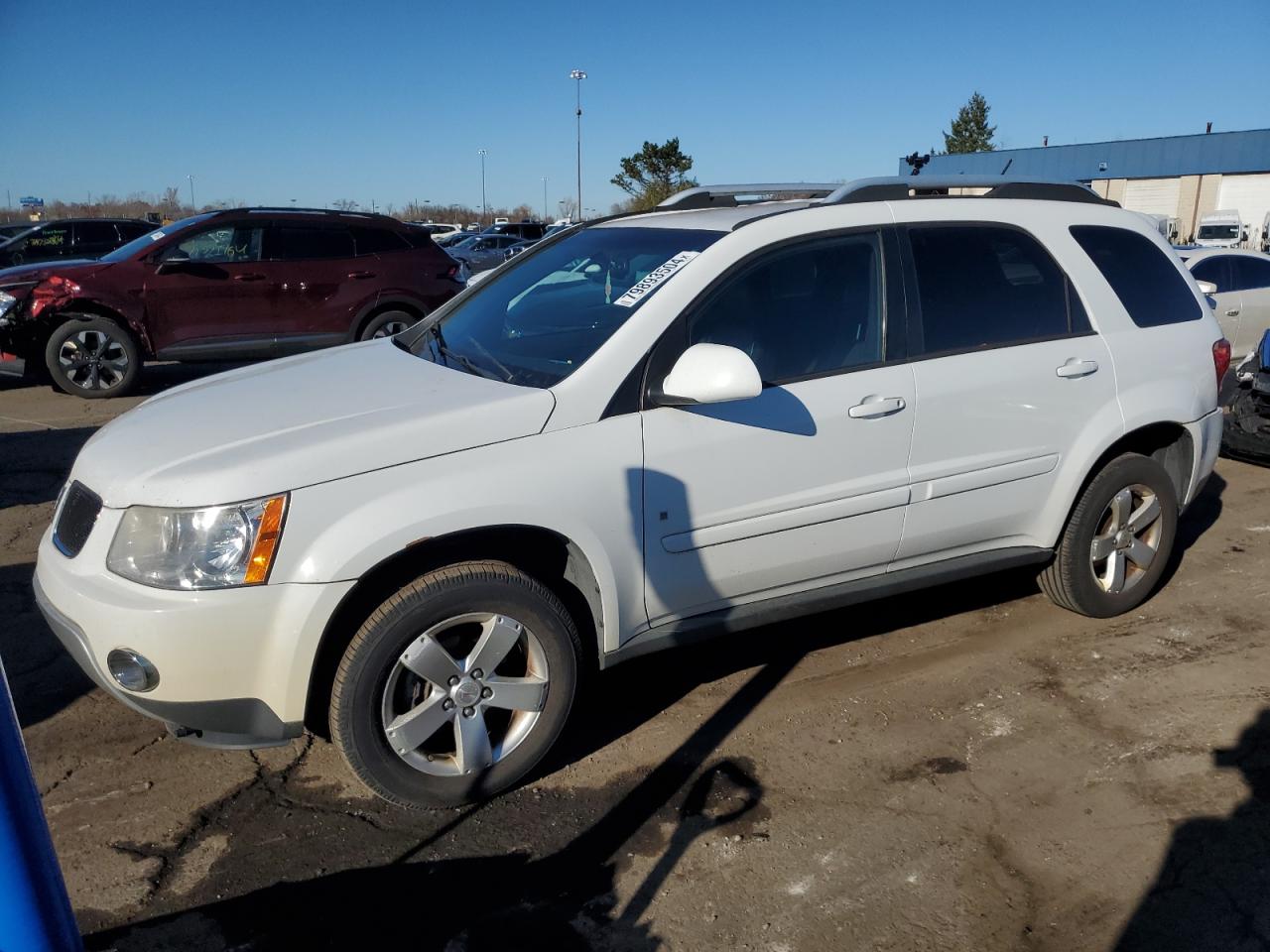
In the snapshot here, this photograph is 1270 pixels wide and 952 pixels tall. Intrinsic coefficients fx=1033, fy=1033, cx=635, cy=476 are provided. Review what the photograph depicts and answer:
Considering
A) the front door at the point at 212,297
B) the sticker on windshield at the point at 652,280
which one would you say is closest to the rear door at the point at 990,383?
the sticker on windshield at the point at 652,280

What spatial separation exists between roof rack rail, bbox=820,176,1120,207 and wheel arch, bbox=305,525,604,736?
176 cm

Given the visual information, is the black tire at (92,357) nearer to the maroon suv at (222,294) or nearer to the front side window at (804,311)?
the maroon suv at (222,294)

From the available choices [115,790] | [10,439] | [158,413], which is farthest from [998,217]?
[10,439]

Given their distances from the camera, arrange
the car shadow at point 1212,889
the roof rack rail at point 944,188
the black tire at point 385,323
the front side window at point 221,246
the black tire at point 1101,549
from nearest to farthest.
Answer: the car shadow at point 1212,889 < the roof rack rail at point 944,188 < the black tire at point 1101,549 < the front side window at point 221,246 < the black tire at point 385,323

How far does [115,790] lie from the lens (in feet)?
11.1

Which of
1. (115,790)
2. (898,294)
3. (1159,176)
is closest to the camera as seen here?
(115,790)

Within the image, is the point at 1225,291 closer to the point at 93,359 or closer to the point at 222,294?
the point at 222,294

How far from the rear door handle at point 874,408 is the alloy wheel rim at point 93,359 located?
8532 mm

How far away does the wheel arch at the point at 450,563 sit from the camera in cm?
304

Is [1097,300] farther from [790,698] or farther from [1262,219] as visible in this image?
[1262,219]

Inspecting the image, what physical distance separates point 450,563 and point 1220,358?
3724mm

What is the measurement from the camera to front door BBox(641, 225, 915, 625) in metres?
3.42

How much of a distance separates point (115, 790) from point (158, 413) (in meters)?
1.26

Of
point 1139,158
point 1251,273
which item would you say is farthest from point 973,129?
point 1251,273
